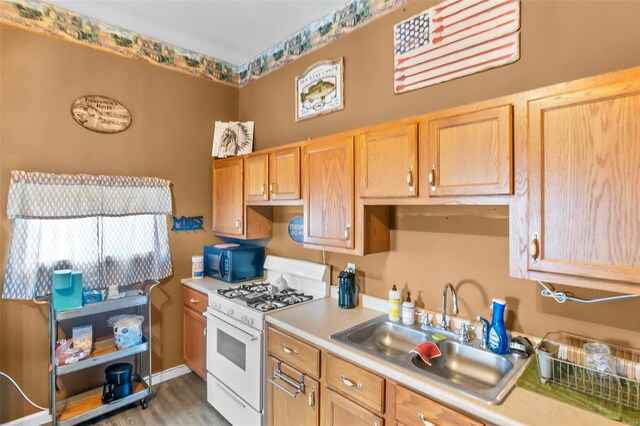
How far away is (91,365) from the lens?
235cm

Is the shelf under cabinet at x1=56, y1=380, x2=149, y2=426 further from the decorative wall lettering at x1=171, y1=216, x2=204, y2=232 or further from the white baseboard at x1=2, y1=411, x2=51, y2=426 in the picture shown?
the decorative wall lettering at x1=171, y1=216, x2=204, y2=232

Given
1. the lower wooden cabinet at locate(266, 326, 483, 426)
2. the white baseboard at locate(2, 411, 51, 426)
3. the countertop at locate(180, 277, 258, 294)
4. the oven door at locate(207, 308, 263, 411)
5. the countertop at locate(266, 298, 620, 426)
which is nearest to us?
the countertop at locate(266, 298, 620, 426)

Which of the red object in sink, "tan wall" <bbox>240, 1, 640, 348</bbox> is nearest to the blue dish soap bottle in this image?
"tan wall" <bbox>240, 1, 640, 348</bbox>

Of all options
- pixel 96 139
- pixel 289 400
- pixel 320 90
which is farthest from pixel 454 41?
pixel 96 139

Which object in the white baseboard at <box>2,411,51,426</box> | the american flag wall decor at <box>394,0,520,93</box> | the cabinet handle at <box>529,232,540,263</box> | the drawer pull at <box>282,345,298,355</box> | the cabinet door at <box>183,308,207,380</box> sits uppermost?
the american flag wall decor at <box>394,0,520,93</box>

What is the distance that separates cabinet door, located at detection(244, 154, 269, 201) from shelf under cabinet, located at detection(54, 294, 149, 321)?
3.83ft

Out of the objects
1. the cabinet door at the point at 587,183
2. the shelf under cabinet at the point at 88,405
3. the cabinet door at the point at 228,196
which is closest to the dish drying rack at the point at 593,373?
the cabinet door at the point at 587,183

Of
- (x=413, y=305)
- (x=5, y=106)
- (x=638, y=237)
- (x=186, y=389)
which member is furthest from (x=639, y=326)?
(x=5, y=106)

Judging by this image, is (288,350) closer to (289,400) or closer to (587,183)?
(289,400)

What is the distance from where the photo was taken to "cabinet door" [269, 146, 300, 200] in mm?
2342

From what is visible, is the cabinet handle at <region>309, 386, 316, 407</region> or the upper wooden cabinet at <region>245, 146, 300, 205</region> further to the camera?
the upper wooden cabinet at <region>245, 146, 300, 205</region>

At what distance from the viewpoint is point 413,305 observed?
1.92 m

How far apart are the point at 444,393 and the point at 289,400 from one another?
1.02m

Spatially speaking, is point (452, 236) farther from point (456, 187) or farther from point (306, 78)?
point (306, 78)
